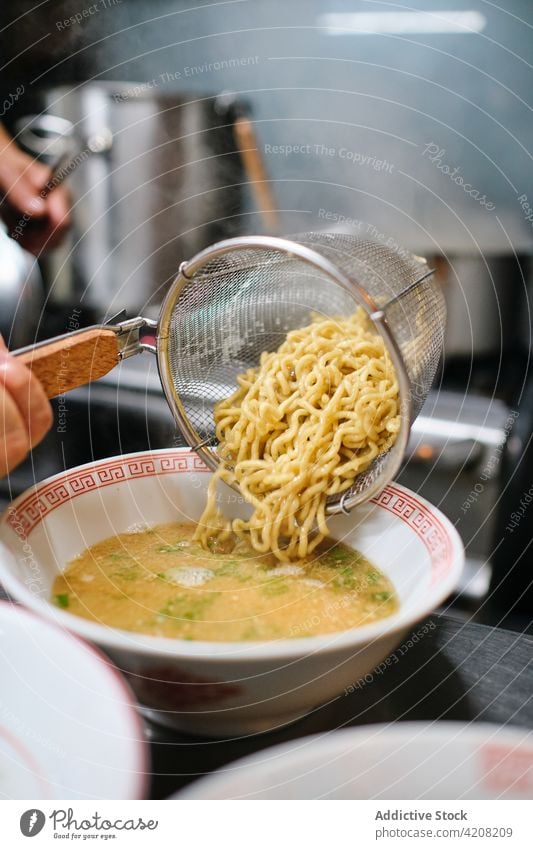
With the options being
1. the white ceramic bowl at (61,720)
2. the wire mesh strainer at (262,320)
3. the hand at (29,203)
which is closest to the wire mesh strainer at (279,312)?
the wire mesh strainer at (262,320)

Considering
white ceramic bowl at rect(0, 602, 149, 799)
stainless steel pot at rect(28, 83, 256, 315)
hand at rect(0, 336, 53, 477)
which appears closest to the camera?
white ceramic bowl at rect(0, 602, 149, 799)

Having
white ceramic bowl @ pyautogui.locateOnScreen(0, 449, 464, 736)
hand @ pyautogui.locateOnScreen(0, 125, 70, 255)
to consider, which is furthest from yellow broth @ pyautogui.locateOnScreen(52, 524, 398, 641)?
hand @ pyautogui.locateOnScreen(0, 125, 70, 255)

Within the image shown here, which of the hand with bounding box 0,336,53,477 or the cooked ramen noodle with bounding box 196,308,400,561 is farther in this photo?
the cooked ramen noodle with bounding box 196,308,400,561

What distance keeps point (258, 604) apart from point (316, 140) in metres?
0.37

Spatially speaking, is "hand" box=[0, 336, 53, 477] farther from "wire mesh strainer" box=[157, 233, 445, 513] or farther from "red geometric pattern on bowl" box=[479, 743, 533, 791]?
"red geometric pattern on bowl" box=[479, 743, 533, 791]

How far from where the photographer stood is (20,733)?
0.41 m

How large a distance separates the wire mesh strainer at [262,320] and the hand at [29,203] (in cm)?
12

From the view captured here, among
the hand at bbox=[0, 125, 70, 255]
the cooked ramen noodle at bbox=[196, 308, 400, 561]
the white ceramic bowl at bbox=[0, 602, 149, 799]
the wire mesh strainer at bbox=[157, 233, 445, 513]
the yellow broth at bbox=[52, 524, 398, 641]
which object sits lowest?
the white ceramic bowl at bbox=[0, 602, 149, 799]

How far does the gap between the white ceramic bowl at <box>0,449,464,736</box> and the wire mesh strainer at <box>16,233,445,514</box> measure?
35 mm

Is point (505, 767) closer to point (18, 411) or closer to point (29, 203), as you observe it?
point (18, 411)

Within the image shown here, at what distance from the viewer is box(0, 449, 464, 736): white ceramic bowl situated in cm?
39

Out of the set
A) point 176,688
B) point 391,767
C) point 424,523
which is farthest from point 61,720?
point 424,523
